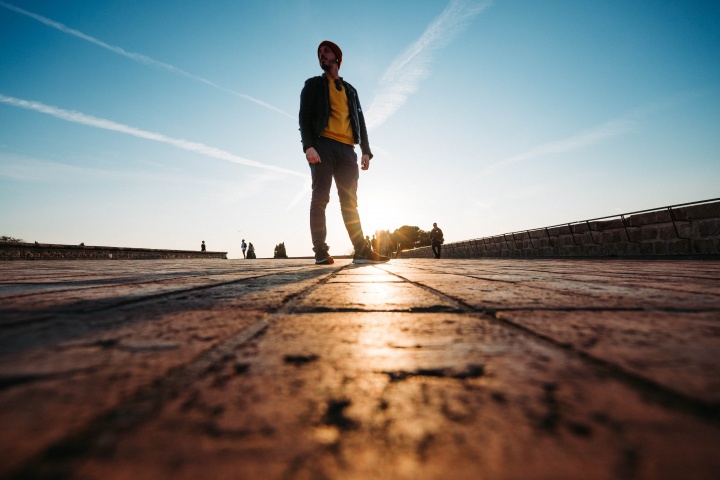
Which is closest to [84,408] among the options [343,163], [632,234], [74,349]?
[74,349]

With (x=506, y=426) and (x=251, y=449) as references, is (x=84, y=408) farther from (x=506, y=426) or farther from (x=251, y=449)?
(x=506, y=426)

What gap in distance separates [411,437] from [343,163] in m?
4.05

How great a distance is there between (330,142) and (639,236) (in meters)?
6.23

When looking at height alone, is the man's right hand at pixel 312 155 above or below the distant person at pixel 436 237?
above

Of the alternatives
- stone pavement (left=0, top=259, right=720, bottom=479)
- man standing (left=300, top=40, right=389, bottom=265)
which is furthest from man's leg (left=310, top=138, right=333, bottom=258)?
stone pavement (left=0, top=259, right=720, bottom=479)

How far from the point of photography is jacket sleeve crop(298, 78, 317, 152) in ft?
12.8

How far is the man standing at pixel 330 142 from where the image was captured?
13.0 feet

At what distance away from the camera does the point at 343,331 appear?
777mm

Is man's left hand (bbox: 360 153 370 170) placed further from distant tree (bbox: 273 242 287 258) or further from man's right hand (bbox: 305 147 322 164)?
distant tree (bbox: 273 242 287 258)

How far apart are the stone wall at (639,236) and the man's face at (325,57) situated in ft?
19.2

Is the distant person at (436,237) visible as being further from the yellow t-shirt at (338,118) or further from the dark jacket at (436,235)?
the yellow t-shirt at (338,118)

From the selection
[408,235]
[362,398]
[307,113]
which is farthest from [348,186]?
[408,235]

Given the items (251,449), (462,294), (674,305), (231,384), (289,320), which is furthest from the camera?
(462,294)

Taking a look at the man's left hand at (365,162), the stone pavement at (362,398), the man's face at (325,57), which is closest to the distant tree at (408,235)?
the man's left hand at (365,162)
